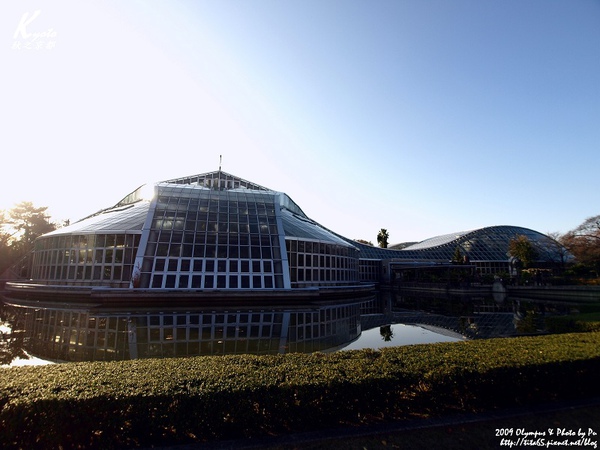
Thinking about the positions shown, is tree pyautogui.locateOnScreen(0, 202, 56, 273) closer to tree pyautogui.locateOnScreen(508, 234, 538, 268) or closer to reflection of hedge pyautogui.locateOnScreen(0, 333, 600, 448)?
reflection of hedge pyautogui.locateOnScreen(0, 333, 600, 448)

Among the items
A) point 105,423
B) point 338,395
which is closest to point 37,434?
point 105,423

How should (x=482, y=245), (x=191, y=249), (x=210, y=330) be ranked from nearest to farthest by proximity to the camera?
(x=210, y=330), (x=191, y=249), (x=482, y=245)

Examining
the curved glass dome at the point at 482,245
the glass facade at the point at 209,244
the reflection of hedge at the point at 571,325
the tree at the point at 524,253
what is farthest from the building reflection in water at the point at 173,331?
the curved glass dome at the point at 482,245

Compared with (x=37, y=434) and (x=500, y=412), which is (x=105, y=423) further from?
(x=500, y=412)

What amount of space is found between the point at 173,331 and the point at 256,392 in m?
12.5

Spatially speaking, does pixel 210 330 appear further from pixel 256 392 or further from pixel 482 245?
pixel 482 245

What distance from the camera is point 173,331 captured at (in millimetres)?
16750

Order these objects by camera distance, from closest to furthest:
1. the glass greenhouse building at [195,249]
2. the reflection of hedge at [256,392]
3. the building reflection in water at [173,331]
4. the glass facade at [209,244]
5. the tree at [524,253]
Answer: the reflection of hedge at [256,392]
the building reflection in water at [173,331]
the glass facade at [209,244]
the glass greenhouse building at [195,249]
the tree at [524,253]

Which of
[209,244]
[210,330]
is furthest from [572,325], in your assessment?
[209,244]

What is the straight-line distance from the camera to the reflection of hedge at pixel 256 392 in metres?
5.43

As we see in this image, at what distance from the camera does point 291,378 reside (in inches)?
251

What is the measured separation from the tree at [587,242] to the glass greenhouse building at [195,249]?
29.9 m

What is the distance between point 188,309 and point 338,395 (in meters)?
21.6

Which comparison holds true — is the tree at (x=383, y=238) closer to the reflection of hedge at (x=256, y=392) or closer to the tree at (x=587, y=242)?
the tree at (x=587, y=242)
